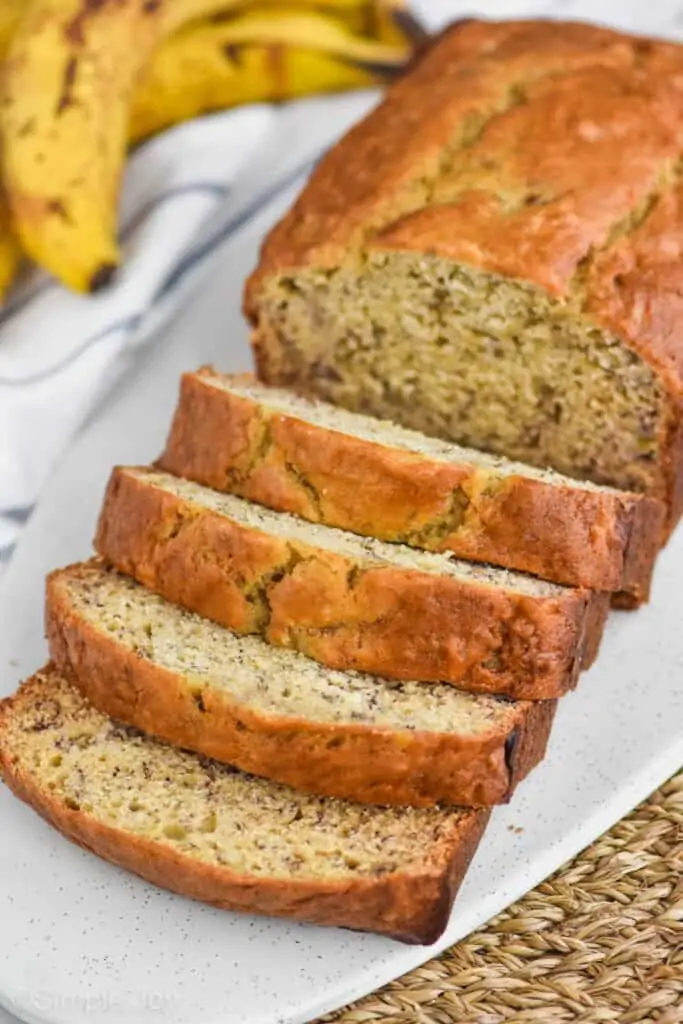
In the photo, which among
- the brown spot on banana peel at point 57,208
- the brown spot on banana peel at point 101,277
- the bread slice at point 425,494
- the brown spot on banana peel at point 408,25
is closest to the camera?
the bread slice at point 425,494

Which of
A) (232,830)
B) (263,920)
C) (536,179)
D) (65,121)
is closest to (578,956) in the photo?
(263,920)

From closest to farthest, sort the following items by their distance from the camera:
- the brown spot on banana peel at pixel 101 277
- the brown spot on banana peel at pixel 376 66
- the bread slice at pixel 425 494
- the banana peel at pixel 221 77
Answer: the bread slice at pixel 425 494, the brown spot on banana peel at pixel 101 277, the banana peel at pixel 221 77, the brown spot on banana peel at pixel 376 66

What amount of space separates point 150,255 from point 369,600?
1.80 m

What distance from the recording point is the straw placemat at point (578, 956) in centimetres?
266

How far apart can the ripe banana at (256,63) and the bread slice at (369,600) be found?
6.43ft

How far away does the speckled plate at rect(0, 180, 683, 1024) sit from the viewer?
264cm

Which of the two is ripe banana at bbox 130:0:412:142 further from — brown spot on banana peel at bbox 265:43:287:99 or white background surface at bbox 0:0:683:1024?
white background surface at bbox 0:0:683:1024

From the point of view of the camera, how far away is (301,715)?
2.72 meters

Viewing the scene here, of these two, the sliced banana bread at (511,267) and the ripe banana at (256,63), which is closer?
the sliced banana bread at (511,267)

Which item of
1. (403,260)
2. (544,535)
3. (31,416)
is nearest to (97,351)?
(31,416)

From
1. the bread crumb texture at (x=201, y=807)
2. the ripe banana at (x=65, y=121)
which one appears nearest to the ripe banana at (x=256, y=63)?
the ripe banana at (x=65, y=121)

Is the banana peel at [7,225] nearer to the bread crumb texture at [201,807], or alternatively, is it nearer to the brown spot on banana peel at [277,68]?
the brown spot on banana peel at [277,68]

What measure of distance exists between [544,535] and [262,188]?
7.48 ft

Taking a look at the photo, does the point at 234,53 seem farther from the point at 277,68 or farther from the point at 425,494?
the point at 425,494
